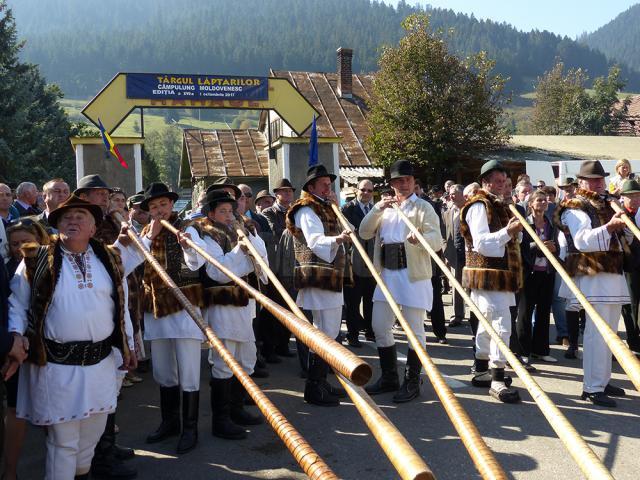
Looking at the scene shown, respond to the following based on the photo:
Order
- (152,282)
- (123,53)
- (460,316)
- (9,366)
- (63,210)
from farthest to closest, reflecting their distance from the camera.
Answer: (123,53)
(460,316)
(152,282)
(63,210)
(9,366)

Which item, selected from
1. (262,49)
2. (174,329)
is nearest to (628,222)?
(174,329)

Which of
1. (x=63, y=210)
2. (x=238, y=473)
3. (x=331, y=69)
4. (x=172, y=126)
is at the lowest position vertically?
(x=238, y=473)

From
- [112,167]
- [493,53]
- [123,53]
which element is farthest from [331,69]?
[112,167]

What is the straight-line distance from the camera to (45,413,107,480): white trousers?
350cm

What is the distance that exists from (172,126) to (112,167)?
366ft

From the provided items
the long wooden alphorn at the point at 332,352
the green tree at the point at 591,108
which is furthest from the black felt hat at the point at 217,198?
the green tree at the point at 591,108

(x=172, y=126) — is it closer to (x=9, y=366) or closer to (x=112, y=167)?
(x=112, y=167)

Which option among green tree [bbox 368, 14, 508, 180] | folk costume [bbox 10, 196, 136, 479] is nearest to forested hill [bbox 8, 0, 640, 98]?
green tree [bbox 368, 14, 508, 180]

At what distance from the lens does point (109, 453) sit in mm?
4484

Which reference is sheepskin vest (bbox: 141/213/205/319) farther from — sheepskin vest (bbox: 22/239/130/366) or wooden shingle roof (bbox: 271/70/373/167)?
wooden shingle roof (bbox: 271/70/373/167)

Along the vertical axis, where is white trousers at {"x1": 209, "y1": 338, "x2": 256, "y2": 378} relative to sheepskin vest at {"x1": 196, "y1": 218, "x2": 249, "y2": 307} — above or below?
below

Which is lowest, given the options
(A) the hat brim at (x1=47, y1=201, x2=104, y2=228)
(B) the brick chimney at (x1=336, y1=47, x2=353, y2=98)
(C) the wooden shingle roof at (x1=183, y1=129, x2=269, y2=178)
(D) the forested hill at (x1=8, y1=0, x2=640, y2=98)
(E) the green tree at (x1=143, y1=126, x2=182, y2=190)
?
(A) the hat brim at (x1=47, y1=201, x2=104, y2=228)

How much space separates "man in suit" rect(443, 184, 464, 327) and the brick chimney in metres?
19.6

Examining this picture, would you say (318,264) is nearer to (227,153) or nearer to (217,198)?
(217,198)
